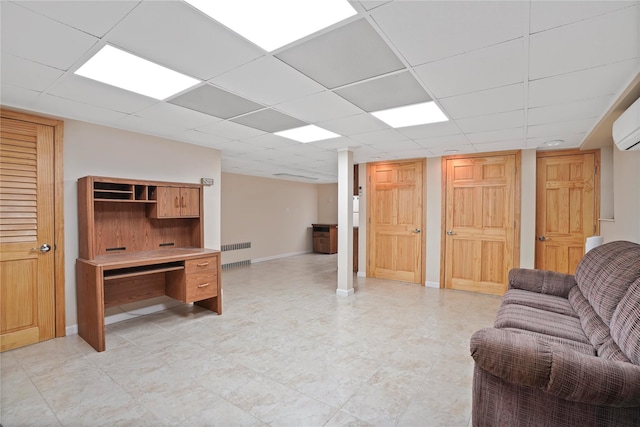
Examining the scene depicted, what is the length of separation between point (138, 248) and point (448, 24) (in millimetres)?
3916

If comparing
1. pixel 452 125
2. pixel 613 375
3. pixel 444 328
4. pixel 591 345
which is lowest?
pixel 444 328

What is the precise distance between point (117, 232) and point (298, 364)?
2.66 m

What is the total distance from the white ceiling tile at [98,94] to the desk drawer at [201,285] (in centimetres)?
189

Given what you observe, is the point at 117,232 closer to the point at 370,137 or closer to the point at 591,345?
the point at 370,137

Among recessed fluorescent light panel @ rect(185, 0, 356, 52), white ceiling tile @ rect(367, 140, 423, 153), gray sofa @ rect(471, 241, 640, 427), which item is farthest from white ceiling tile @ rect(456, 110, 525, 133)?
recessed fluorescent light panel @ rect(185, 0, 356, 52)

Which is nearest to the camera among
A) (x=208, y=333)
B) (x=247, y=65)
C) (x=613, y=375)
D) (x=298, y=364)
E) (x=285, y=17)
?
(x=613, y=375)

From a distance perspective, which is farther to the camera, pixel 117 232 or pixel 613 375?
pixel 117 232

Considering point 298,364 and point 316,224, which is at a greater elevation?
point 316,224

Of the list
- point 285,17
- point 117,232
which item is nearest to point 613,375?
point 285,17

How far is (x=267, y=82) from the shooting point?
7.32ft

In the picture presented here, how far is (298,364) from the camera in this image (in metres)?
2.57

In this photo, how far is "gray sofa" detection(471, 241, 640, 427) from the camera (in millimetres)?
1270

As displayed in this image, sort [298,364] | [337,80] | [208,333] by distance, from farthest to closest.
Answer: [208,333]
[298,364]
[337,80]

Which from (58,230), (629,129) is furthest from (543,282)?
(58,230)
